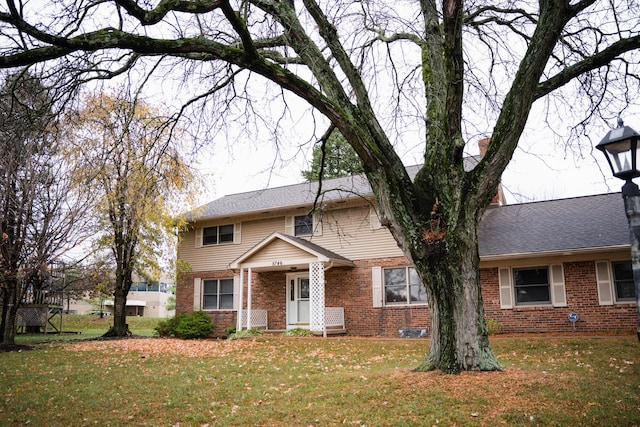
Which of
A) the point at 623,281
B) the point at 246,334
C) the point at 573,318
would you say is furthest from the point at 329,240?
the point at 623,281

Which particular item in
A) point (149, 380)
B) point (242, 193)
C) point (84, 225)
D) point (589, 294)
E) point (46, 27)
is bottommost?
point (149, 380)

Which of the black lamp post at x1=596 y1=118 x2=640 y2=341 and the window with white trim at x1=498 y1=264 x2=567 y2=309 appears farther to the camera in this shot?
the window with white trim at x1=498 y1=264 x2=567 y2=309

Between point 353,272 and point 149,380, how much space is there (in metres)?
10.7

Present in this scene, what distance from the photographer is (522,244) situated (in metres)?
15.9

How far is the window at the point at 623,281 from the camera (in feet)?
49.3

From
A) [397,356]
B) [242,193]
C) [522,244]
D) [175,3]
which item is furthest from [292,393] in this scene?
[242,193]

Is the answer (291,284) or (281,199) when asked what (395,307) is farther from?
(281,199)

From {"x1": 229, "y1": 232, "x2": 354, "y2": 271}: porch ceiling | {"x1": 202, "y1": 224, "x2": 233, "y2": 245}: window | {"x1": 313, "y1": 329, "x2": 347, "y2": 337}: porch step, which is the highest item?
{"x1": 202, "y1": 224, "x2": 233, "y2": 245}: window

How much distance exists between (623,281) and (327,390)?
11606 millimetres

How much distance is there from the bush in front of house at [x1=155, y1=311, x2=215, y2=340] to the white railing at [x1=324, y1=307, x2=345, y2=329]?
17.4ft

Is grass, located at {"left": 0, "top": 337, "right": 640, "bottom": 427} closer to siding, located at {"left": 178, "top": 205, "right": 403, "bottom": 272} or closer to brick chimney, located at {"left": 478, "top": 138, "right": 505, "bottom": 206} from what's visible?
siding, located at {"left": 178, "top": 205, "right": 403, "bottom": 272}

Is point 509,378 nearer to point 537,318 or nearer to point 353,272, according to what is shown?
point 537,318

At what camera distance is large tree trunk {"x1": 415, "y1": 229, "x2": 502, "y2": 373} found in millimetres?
7164

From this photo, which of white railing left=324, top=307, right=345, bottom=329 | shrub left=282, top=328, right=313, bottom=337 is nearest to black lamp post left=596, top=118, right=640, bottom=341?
white railing left=324, top=307, right=345, bottom=329
